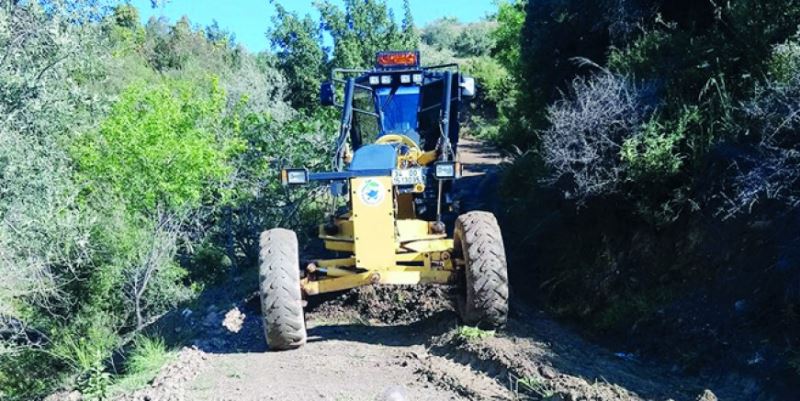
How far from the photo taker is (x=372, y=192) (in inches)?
310

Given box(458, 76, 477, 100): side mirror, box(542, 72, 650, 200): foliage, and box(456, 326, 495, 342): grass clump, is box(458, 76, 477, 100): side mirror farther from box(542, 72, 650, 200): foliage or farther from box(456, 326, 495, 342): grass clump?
box(456, 326, 495, 342): grass clump

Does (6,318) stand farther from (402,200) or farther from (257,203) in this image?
(402,200)

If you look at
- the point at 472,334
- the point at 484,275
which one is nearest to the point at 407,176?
the point at 484,275

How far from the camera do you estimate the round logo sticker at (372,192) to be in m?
7.86

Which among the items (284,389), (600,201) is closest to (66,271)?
(284,389)

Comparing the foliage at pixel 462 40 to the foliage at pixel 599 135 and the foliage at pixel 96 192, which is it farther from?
the foliage at pixel 599 135

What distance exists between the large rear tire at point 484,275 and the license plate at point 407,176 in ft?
2.34

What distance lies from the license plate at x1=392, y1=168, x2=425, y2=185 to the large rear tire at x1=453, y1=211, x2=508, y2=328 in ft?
2.34

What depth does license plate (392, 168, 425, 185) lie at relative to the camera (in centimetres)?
800

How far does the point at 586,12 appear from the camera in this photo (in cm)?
1199

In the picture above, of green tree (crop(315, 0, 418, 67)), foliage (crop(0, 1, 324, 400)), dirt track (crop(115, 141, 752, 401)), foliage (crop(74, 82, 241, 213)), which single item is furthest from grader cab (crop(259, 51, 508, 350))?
green tree (crop(315, 0, 418, 67))

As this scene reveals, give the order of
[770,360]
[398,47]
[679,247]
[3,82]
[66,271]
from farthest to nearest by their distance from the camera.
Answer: [398,47], [66,271], [3,82], [679,247], [770,360]

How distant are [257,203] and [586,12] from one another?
6.45 meters

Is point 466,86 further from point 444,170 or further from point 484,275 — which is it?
point 484,275
